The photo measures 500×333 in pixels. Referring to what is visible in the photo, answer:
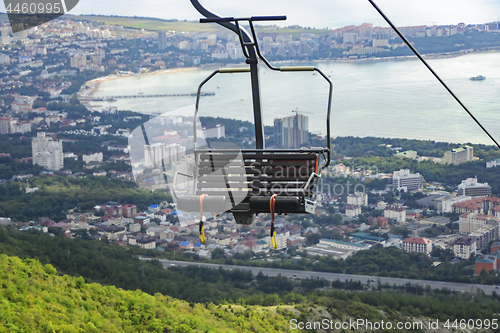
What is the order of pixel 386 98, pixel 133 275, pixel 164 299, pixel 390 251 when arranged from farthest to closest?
1. pixel 386 98
2. pixel 390 251
3. pixel 133 275
4. pixel 164 299

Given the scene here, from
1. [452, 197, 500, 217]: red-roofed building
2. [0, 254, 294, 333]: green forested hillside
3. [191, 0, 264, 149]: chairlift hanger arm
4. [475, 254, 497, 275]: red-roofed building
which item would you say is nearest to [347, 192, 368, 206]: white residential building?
[452, 197, 500, 217]: red-roofed building

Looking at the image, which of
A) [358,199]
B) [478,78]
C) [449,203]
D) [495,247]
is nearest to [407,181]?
[449,203]

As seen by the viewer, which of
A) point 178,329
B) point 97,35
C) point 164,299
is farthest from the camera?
point 97,35

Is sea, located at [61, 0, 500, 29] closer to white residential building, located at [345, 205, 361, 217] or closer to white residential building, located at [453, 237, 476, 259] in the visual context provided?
white residential building, located at [345, 205, 361, 217]

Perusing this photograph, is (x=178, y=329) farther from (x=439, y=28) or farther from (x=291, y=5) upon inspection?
(x=291, y=5)

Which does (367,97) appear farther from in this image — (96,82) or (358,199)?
(96,82)

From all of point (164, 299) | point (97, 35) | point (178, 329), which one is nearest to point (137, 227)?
point (164, 299)

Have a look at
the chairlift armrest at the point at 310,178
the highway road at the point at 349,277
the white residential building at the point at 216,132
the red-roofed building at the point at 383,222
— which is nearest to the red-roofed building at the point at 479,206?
the red-roofed building at the point at 383,222
